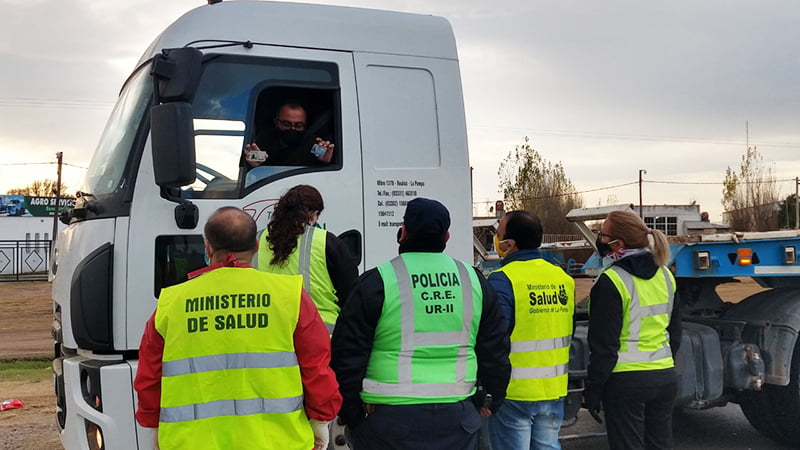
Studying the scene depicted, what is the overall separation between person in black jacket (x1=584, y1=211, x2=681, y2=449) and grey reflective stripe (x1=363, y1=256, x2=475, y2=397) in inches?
50.5

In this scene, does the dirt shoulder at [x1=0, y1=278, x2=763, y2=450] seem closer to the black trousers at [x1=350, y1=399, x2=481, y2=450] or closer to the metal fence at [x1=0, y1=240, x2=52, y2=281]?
the black trousers at [x1=350, y1=399, x2=481, y2=450]

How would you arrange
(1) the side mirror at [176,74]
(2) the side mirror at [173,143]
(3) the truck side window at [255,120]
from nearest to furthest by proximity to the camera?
(2) the side mirror at [173,143]
(1) the side mirror at [176,74]
(3) the truck side window at [255,120]

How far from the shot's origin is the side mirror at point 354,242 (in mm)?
4098

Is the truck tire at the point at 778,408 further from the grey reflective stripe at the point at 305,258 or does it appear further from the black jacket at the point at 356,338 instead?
the grey reflective stripe at the point at 305,258

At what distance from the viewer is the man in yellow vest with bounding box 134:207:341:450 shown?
2.56m

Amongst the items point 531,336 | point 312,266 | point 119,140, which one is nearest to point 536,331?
point 531,336

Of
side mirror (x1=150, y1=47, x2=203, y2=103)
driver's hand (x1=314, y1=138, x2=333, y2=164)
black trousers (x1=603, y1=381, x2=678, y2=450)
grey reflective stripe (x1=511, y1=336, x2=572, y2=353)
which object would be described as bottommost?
black trousers (x1=603, y1=381, x2=678, y2=450)

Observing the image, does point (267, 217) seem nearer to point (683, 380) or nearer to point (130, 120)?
point (130, 120)

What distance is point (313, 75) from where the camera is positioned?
411cm

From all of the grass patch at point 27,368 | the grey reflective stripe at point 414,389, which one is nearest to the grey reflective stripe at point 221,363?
the grey reflective stripe at point 414,389

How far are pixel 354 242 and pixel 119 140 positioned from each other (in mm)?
1411

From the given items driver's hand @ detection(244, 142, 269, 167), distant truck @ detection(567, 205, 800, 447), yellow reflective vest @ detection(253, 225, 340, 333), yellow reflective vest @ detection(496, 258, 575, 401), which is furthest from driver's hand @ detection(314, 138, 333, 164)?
distant truck @ detection(567, 205, 800, 447)

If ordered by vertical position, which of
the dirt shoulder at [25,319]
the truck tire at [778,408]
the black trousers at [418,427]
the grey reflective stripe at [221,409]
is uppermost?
the grey reflective stripe at [221,409]

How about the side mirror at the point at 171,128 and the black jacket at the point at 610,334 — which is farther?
the black jacket at the point at 610,334
